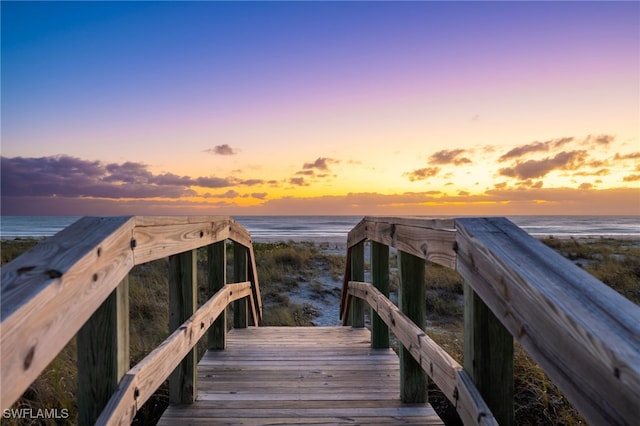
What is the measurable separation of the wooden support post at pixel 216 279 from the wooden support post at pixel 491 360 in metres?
2.60

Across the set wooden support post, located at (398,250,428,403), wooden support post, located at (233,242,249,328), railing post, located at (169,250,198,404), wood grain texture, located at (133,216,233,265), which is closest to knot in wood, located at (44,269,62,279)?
wood grain texture, located at (133,216,233,265)

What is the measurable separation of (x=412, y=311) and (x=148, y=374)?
165cm

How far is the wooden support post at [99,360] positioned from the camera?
1438 millimetres

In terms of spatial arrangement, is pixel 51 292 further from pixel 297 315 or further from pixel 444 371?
pixel 297 315

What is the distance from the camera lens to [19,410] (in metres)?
3.00

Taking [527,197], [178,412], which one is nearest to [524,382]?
[178,412]

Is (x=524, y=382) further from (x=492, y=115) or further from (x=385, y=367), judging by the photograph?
(x=492, y=115)

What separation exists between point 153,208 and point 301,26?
38189mm

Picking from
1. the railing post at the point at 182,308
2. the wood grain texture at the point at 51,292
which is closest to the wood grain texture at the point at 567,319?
the wood grain texture at the point at 51,292

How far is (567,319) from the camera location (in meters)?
0.83

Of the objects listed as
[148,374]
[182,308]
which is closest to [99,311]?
[148,374]

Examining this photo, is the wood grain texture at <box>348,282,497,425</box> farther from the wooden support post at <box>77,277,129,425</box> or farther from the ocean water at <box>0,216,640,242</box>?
the ocean water at <box>0,216,640,242</box>

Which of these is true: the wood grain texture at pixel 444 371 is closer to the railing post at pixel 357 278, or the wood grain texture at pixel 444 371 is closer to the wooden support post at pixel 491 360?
the wooden support post at pixel 491 360

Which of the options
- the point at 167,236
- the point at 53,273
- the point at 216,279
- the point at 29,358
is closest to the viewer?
the point at 29,358
